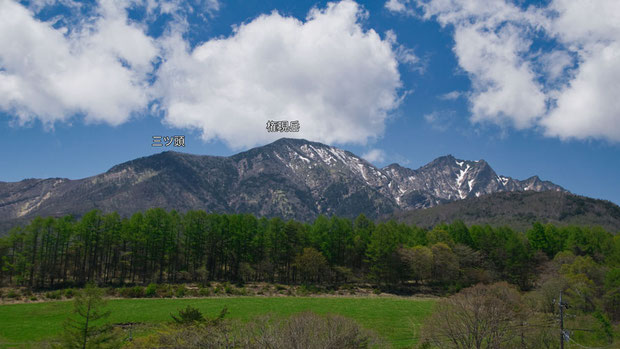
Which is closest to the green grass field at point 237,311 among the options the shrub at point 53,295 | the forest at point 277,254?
the shrub at point 53,295

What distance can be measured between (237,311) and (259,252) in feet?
113

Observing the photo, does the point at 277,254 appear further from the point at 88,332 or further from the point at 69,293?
the point at 88,332

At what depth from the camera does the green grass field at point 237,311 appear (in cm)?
4478

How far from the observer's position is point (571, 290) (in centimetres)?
5553

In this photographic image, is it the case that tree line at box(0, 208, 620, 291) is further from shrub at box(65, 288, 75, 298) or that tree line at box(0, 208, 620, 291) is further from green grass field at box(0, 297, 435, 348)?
green grass field at box(0, 297, 435, 348)

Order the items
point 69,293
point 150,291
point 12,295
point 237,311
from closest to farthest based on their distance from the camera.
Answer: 1. point 237,311
2. point 12,295
3. point 69,293
4. point 150,291

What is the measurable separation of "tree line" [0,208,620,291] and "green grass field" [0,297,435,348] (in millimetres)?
16284

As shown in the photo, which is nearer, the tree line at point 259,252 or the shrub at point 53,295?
the shrub at point 53,295

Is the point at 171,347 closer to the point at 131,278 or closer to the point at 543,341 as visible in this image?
the point at 543,341

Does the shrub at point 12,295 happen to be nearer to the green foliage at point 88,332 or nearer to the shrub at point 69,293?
the shrub at point 69,293

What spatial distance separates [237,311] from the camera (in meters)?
56.8

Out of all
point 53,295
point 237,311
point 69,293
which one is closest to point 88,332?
point 237,311

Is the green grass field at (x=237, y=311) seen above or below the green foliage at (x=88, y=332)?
below

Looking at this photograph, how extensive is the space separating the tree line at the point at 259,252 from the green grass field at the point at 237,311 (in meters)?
16.3
